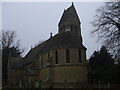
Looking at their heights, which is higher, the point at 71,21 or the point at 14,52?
the point at 71,21

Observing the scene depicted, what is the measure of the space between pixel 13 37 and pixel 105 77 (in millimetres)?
24727

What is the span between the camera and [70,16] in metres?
52.6

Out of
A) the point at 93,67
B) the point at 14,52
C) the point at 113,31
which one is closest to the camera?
the point at 113,31

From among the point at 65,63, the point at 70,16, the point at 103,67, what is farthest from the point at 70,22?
the point at 65,63

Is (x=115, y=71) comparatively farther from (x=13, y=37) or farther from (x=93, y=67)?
(x=13, y=37)

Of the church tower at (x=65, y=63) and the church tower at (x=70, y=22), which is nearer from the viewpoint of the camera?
the church tower at (x=65, y=63)

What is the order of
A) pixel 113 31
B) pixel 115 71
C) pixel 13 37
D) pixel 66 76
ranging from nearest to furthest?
pixel 113 31
pixel 115 71
pixel 66 76
pixel 13 37

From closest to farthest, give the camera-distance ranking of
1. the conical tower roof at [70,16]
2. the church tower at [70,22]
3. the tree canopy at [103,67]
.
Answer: the tree canopy at [103,67]
the church tower at [70,22]
the conical tower roof at [70,16]

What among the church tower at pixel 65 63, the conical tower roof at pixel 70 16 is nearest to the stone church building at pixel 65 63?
the church tower at pixel 65 63

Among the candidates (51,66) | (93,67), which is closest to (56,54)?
(51,66)

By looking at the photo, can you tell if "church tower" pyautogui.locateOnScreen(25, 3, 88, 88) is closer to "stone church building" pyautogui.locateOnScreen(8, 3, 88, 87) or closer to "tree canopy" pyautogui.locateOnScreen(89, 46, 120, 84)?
"stone church building" pyautogui.locateOnScreen(8, 3, 88, 87)

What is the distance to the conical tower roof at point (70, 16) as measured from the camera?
172 feet

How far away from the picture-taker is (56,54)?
38375 mm

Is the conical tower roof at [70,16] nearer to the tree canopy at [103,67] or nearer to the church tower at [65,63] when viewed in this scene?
the tree canopy at [103,67]
